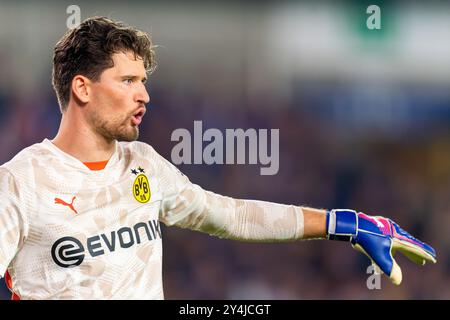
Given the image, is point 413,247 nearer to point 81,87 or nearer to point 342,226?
point 342,226

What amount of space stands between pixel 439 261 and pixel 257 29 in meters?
2.86

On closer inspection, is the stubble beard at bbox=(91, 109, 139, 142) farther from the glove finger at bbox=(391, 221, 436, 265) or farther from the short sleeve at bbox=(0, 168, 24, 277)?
the glove finger at bbox=(391, 221, 436, 265)

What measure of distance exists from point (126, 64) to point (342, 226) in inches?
47.2

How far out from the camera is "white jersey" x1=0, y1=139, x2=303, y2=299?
317 centimetres

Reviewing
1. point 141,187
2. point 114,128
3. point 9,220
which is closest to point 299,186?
point 141,187

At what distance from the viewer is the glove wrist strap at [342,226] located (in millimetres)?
3627

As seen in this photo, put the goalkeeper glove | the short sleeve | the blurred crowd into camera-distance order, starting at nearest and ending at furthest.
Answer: the short sleeve → the goalkeeper glove → the blurred crowd

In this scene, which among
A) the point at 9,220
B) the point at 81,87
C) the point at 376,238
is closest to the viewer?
the point at 9,220

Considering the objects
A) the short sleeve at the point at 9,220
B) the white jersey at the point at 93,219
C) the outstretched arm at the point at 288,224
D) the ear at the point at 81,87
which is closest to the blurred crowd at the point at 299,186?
the outstretched arm at the point at 288,224

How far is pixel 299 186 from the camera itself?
7559 mm

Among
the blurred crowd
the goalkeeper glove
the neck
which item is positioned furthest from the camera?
the blurred crowd

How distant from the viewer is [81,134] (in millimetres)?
3385

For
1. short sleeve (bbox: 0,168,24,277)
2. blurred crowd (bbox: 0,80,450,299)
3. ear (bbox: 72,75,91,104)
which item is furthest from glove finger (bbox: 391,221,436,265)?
blurred crowd (bbox: 0,80,450,299)
